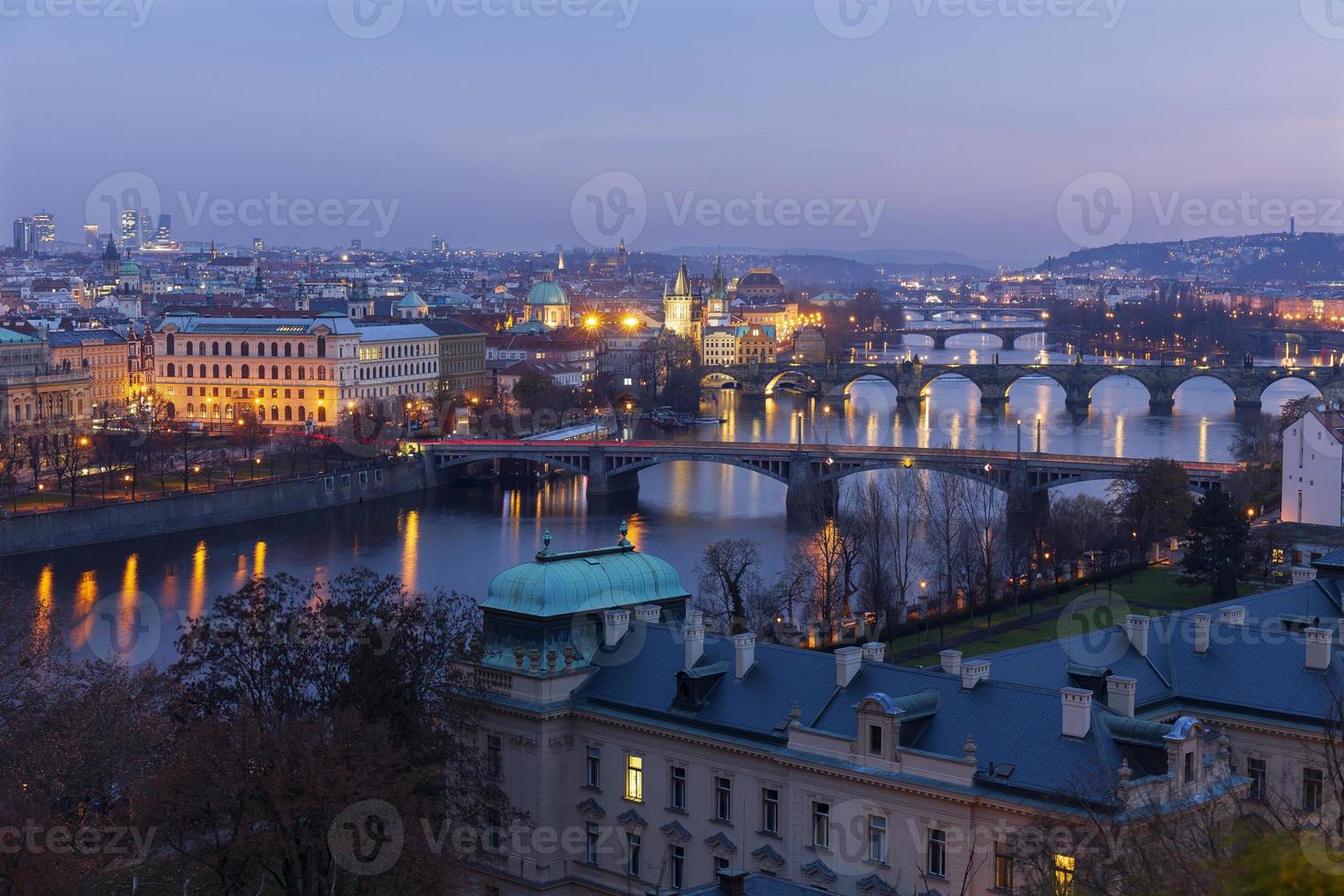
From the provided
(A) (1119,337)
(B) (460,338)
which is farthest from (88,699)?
(A) (1119,337)

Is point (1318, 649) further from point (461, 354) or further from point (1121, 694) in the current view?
point (461, 354)

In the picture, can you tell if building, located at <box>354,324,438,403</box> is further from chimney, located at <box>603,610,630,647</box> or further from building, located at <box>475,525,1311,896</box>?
building, located at <box>475,525,1311,896</box>

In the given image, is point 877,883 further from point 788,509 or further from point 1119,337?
point 1119,337

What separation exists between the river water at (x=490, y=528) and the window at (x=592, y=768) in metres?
7.96

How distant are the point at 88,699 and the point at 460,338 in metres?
43.8

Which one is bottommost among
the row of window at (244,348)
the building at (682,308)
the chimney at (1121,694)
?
the chimney at (1121,694)

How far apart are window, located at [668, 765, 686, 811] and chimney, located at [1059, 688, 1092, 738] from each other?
2.51 meters

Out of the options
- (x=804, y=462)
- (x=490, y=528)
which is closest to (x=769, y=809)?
(x=490, y=528)

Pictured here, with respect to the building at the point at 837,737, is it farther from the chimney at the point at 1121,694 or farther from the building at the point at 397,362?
the building at the point at 397,362

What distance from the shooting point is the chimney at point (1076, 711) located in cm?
931

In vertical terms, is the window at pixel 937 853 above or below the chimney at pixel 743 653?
below

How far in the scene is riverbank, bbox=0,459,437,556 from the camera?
27344mm

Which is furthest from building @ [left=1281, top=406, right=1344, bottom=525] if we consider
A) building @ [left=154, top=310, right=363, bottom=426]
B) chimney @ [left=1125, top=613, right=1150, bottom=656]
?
building @ [left=154, top=310, right=363, bottom=426]

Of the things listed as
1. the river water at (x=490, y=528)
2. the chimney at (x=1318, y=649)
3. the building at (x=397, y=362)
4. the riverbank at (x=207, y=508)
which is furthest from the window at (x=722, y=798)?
the building at (x=397, y=362)
